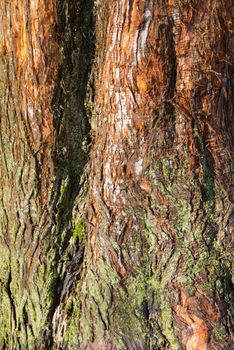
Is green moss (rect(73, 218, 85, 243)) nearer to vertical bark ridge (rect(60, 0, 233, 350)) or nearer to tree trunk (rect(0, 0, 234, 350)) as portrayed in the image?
tree trunk (rect(0, 0, 234, 350))

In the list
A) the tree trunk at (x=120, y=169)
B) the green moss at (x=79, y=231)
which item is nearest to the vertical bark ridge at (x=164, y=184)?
the tree trunk at (x=120, y=169)

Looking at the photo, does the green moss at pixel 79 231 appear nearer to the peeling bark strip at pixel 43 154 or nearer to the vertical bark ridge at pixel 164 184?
the peeling bark strip at pixel 43 154

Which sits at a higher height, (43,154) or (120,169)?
(43,154)

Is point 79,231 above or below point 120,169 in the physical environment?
below

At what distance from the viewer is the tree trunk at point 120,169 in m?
2.97

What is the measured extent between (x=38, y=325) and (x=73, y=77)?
4.25 ft

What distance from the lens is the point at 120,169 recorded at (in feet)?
10.0

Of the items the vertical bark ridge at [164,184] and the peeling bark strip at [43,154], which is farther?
the peeling bark strip at [43,154]

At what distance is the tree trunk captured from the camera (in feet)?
9.73

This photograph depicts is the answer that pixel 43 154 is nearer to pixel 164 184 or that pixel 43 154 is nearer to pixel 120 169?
pixel 120 169

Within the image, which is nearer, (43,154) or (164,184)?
(164,184)

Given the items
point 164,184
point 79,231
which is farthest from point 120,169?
point 79,231

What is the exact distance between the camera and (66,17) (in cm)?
311

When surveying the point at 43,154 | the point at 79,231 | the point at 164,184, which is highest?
the point at 43,154
